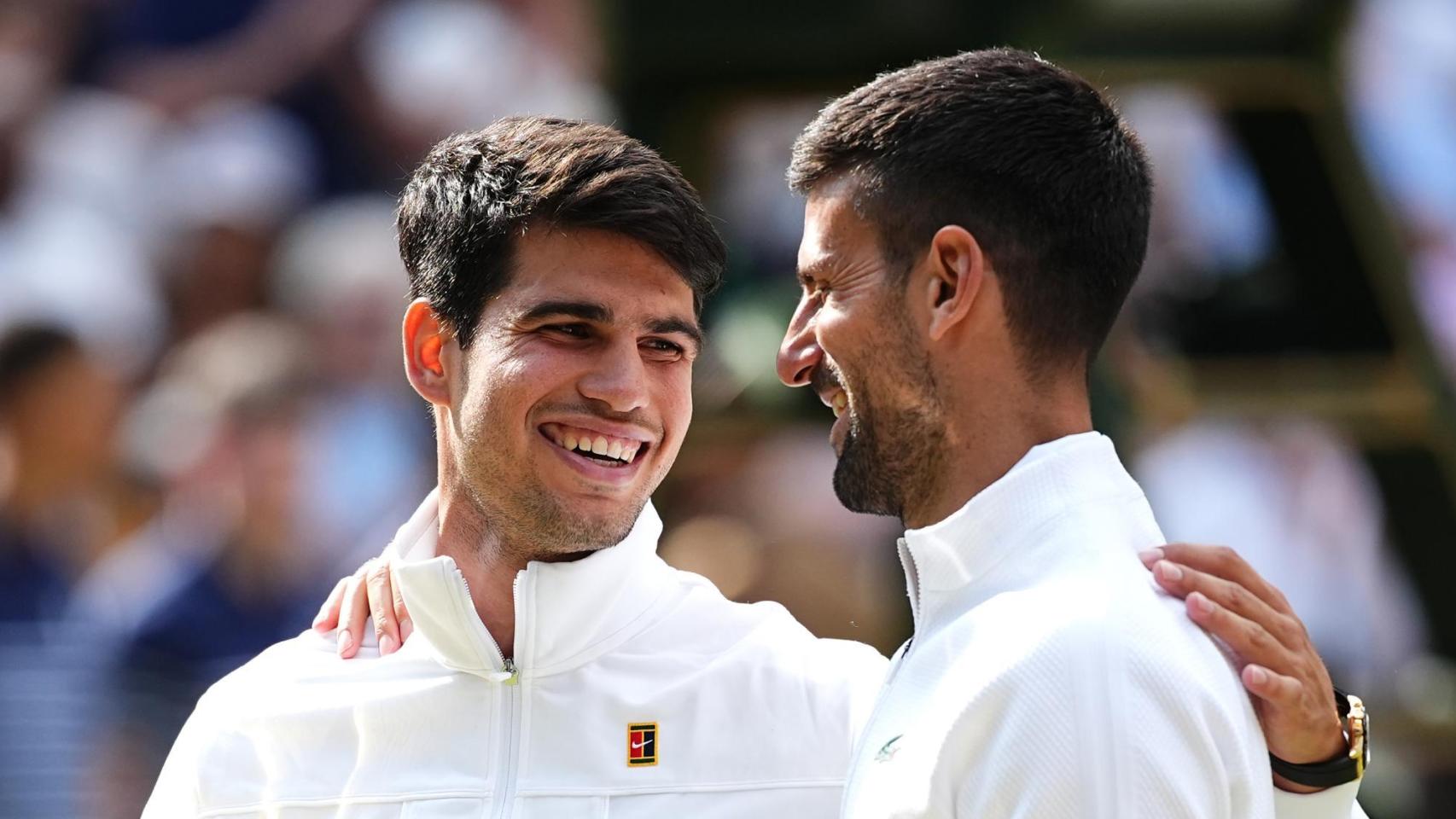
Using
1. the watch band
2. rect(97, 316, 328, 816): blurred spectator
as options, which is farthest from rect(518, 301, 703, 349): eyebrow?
rect(97, 316, 328, 816): blurred spectator

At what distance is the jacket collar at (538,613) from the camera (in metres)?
2.53

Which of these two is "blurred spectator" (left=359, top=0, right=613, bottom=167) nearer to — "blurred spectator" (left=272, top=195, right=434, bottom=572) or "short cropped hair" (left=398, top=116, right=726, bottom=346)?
"blurred spectator" (left=272, top=195, right=434, bottom=572)

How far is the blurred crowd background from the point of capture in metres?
4.92

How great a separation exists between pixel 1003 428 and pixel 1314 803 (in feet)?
1.67

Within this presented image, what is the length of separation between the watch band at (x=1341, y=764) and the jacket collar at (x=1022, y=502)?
1.05 feet

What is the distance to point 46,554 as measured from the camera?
5531 millimetres

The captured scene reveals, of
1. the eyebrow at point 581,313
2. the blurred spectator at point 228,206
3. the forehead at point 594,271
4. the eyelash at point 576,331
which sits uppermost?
the blurred spectator at point 228,206

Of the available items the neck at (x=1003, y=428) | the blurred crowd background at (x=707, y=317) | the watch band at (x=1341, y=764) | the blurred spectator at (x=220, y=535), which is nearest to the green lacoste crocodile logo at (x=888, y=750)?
the neck at (x=1003, y=428)

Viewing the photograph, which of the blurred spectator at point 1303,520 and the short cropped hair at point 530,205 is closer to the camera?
the short cropped hair at point 530,205

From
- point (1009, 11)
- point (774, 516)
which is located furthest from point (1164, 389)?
point (774, 516)

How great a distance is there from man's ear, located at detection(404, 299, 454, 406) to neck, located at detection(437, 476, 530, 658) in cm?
14

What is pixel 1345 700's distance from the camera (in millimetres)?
2152

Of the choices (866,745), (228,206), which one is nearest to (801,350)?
(866,745)

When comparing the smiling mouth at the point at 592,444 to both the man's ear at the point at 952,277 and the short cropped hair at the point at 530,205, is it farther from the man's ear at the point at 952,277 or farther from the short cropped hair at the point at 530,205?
the man's ear at the point at 952,277
